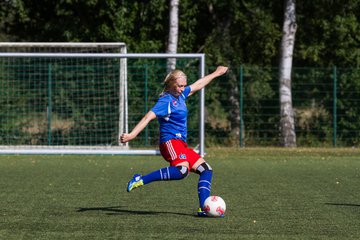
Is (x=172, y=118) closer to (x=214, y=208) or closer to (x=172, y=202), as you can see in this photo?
(x=214, y=208)

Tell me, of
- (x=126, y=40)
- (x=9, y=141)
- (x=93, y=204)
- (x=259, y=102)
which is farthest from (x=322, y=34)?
(x=93, y=204)

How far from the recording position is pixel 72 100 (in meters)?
25.1

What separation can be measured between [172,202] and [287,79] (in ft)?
50.9

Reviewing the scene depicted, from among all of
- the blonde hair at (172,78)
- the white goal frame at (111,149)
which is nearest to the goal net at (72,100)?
the white goal frame at (111,149)

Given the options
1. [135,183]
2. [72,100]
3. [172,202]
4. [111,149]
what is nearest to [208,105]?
[72,100]

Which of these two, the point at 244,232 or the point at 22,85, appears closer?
the point at 244,232

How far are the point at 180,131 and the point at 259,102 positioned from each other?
54.7ft

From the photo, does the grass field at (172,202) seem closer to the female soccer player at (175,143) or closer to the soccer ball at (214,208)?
the soccer ball at (214,208)

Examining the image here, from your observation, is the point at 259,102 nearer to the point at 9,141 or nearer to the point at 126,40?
the point at 126,40

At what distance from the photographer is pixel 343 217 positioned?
34.4 feet

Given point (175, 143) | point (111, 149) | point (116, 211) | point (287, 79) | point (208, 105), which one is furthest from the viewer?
point (287, 79)

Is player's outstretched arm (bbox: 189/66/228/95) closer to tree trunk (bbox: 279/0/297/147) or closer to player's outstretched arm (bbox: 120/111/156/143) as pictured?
player's outstretched arm (bbox: 120/111/156/143)

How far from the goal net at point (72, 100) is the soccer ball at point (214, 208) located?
44.9ft

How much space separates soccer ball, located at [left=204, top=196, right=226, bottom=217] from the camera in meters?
10.4
